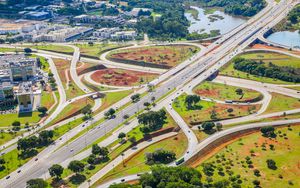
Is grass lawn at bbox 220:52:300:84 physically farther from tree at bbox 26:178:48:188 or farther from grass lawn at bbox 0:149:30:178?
tree at bbox 26:178:48:188

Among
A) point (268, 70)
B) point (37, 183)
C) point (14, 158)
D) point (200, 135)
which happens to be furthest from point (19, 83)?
point (268, 70)

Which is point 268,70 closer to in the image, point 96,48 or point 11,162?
point 96,48

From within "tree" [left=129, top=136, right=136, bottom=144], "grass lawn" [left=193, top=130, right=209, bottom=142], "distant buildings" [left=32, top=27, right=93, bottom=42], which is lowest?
"grass lawn" [left=193, top=130, right=209, bottom=142]

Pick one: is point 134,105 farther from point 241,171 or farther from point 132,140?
point 241,171

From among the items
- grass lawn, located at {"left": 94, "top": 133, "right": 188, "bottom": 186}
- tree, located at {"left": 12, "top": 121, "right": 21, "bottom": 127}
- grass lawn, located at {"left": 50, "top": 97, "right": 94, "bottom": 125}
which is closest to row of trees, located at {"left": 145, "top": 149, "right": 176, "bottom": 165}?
grass lawn, located at {"left": 94, "top": 133, "right": 188, "bottom": 186}

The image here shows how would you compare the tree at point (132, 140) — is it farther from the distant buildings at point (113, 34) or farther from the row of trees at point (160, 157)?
the distant buildings at point (113, 34)

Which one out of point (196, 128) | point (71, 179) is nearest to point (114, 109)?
point (196, 128)

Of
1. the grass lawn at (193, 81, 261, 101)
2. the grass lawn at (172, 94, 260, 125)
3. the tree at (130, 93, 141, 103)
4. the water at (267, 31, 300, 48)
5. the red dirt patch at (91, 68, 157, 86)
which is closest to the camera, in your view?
the grass lawn at (172, 94, 260, 125)
